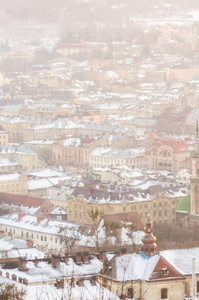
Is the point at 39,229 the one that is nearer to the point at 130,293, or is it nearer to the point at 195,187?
the point at 195,187

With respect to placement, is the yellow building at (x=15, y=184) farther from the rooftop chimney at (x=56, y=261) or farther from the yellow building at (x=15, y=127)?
the rooftop chimney at (x=56, y=261)

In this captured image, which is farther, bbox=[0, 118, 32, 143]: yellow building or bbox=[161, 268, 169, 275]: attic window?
bbox=[0, 118, 32, 143]: yellow building

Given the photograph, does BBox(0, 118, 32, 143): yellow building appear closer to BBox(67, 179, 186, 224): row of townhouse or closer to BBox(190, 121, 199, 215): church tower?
BBox(67, 179, 186, 224): row of townhouse

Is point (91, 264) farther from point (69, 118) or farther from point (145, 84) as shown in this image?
point (145, 84)

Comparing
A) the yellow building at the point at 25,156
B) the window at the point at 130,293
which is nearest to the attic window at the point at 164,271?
the window at the point at 130,293

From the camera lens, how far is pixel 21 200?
155 feet

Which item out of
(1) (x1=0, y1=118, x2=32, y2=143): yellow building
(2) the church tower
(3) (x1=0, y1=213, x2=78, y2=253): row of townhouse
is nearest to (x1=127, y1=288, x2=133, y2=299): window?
(3) (x1=0, y1=213, x2=78, y2=253): row of townhouse

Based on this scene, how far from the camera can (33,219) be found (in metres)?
42.2

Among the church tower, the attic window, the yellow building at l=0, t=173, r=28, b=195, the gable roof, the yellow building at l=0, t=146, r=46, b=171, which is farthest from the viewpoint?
the yellow building at l=0, t=146, r=46, b=171

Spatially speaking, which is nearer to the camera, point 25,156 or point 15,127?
point 25,156

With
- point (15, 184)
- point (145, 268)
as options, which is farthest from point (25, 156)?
point (145, 268)

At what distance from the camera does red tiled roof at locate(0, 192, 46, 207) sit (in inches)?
1825

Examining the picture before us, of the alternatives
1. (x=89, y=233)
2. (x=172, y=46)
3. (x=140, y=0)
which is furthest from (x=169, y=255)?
(x=140, y=0)

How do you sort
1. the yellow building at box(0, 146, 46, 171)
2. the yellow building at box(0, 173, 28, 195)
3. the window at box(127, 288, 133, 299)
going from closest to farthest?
the window at box(127, 288, 133, 299), the yellow building at box(0, 173, 28, 195), the yellow building at box(0, 146, 46, 171)
